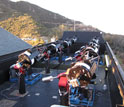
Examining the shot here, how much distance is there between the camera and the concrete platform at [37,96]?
7.39m

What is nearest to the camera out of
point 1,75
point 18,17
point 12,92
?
point 12,92

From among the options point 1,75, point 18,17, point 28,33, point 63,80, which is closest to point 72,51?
point 1,75

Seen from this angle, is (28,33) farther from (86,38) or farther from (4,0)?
(4,0)

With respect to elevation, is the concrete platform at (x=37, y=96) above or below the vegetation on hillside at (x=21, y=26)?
below

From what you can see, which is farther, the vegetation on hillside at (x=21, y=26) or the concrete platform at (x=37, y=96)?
the vegetation on hillside at (x=21, y=26)

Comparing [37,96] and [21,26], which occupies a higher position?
[21,26]

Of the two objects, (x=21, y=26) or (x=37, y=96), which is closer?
(x=37, y=96)

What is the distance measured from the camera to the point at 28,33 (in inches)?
2099

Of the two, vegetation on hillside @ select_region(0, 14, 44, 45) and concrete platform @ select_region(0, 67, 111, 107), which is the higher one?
vegetation on hillside @ select_region(0, 14, 44, 45)

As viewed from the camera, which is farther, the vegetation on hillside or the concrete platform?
the vegetation on hillside

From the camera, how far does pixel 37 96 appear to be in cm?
823

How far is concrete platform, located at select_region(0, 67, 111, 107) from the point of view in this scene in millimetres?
7391

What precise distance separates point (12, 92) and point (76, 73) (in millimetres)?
5919

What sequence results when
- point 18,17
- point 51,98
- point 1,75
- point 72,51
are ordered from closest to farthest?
1. point 51,98
2. point 1,75
3. point 72,51
4. point 18,17
